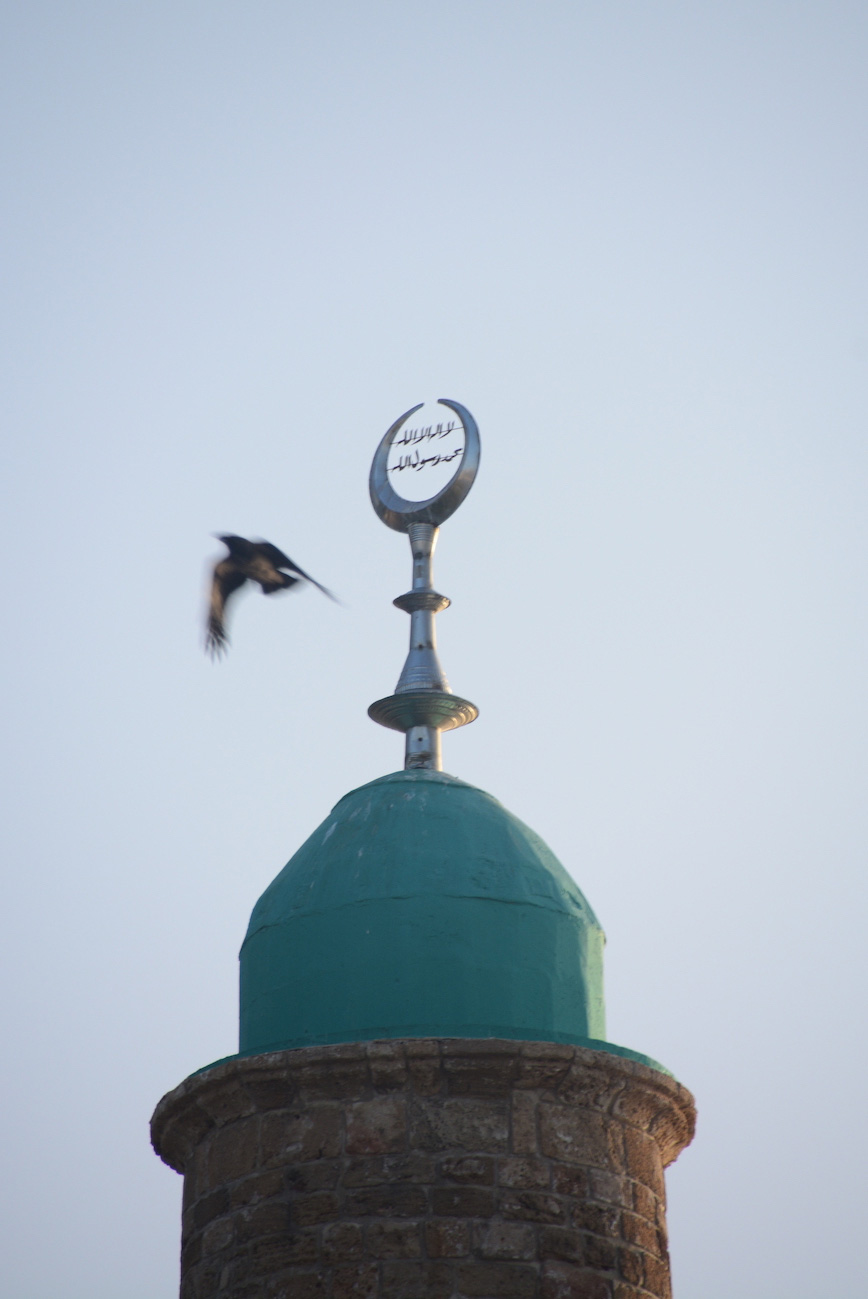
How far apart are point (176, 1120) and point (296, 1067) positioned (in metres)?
0.82

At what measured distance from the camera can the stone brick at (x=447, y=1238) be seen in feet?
22.7

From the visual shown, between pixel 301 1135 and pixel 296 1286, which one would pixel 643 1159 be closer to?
pixel 301 1135

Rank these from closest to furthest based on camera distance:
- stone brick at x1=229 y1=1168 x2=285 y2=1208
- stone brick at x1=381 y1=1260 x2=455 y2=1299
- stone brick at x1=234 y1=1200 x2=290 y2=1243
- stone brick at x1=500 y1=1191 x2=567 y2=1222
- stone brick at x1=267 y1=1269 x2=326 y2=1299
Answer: stone brick at x1=381 y1=1260 x2=455 y2=1299
stone brick at x1=267 y1=1269 x2=326 y2=1299
stone brick at x1=500 y1=1191 x2=567 y2=1222
stone brick at x1=234 y1=1200 x2=290 y2=1243
stone brick at x1=229 y1=1168 x2=285 y2=1208

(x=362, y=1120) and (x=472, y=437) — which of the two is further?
(x=472, y=437)

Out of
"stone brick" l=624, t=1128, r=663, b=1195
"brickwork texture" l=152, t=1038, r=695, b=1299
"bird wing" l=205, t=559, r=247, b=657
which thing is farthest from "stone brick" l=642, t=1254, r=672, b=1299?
"bird wing" l=205, t=559, r=247, b=657

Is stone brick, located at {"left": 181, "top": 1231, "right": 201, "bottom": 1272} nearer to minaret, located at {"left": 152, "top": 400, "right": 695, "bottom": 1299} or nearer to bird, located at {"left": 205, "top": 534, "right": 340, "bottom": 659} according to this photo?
minaret, located at {"left": 152, "top": 400, "right": 695, "bottom": 1299}

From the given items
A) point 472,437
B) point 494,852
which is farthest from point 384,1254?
point 472,437

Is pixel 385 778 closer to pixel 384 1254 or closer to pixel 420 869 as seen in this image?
pixel 420 869

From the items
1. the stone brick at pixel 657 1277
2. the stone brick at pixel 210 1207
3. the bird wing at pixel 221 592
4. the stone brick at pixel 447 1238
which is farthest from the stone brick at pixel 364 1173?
the bird wing at pixel 221 592

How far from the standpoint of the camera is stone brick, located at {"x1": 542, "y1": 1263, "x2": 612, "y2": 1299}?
6969 millimetres

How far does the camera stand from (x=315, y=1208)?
712 centimetres

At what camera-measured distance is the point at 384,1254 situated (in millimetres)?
6938

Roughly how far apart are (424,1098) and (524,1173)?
49 cm

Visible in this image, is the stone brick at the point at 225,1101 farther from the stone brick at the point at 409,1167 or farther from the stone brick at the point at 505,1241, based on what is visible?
the stone brick at the point at 505,1241
